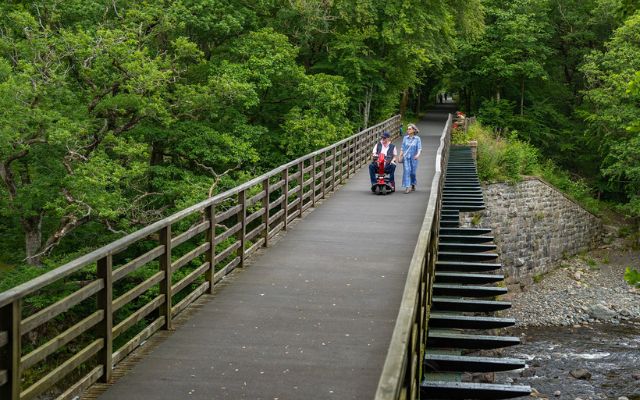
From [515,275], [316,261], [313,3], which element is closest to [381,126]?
[313,3]

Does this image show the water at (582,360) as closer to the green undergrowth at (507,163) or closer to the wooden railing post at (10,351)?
the green undergrowth at (507,163)

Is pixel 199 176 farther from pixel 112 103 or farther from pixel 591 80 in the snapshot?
pixel 591 80

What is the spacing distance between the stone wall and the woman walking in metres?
10.7

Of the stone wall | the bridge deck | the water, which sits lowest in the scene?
the water

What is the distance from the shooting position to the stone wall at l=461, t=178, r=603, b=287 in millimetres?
31922

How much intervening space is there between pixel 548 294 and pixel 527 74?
1562cm

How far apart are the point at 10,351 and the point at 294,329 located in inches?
132

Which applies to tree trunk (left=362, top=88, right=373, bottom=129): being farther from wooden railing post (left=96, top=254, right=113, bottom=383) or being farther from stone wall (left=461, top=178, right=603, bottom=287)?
wooden railing post (left=96, top=254, right=113, bottom=383)

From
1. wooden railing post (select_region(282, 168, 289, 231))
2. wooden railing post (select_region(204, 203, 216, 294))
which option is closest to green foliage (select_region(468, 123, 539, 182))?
wooden railing post (select_region(282, 168, 289, 231))

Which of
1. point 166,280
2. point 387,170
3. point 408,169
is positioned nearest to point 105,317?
point 166,280

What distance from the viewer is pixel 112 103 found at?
24641 millimetres

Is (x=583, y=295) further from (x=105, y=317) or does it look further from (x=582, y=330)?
(x=105, y=317)

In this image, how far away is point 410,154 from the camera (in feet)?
61.4

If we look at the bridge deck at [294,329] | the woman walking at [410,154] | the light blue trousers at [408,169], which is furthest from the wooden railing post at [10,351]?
the light blue trousers at [408,169]
